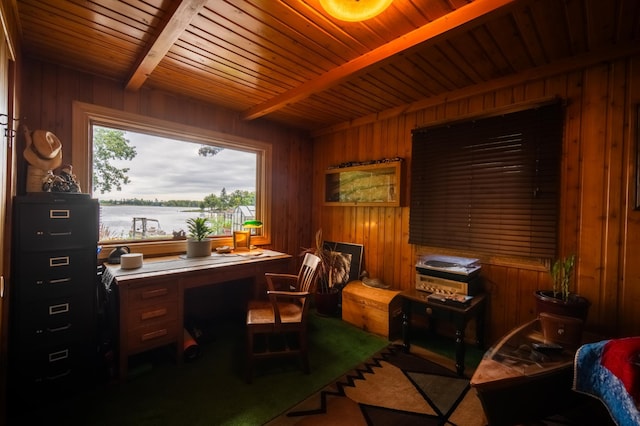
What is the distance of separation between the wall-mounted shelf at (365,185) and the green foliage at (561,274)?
4.88ft

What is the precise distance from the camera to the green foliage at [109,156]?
2543mm

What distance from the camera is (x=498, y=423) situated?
1.39m

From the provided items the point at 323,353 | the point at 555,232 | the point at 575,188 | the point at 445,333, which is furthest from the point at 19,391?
the point at 575,188

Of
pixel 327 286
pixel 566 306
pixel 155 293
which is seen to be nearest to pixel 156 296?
pixel 155 293

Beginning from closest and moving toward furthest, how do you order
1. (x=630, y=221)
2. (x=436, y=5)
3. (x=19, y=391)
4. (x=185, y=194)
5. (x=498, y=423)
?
(x=498, y=423) < (x=436, y=5) < (x=19, y=391) < (x=630, y=221) < (x=185, y=194)

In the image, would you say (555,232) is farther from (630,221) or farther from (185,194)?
(185,194)

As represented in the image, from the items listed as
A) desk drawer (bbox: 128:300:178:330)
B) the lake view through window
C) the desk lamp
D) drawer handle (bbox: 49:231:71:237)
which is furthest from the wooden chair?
drawer handle (bbox: 49:231:71:237)

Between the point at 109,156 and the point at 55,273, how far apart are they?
4.08 feet

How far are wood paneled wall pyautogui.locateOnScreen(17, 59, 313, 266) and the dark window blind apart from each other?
5.57 ft

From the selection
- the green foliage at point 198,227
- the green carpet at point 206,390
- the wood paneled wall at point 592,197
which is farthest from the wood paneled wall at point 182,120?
the wood paneled wall at point 592,197

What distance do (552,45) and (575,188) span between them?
107 cm

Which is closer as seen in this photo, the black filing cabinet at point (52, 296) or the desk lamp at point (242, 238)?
the black filing cabinet at point (52, 296)

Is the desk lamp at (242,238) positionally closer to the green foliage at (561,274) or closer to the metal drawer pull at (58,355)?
the metal drawer pull at (58,355)

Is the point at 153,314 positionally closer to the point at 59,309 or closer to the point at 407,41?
the point at 59,309
